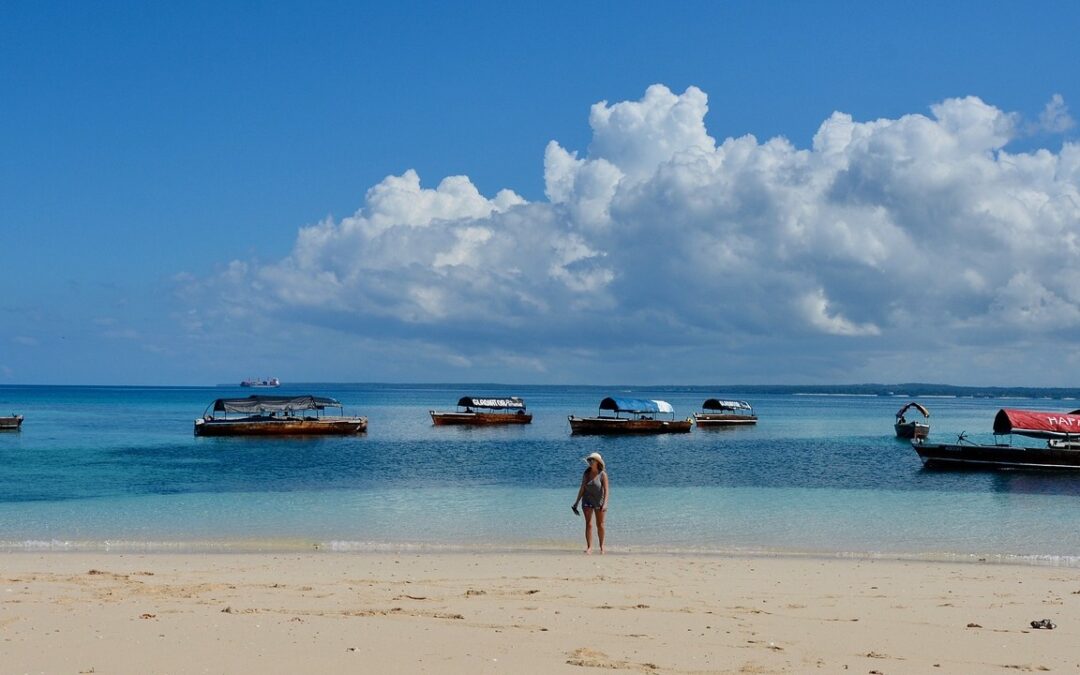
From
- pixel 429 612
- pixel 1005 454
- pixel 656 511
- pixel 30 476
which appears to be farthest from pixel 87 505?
pixel 1005 454

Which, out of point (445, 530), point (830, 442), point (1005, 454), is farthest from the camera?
point (830, 442)

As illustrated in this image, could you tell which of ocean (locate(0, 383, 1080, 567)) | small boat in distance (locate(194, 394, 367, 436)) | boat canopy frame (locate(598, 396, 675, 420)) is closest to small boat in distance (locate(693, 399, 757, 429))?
boat canopy frame (locate(598, 396, 675, 420))

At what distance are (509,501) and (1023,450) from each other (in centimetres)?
2454

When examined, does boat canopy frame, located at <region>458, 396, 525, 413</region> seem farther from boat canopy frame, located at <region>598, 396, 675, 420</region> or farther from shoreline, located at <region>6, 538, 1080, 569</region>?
shoreline, located at <region>6, 538, 1080, 569</region>

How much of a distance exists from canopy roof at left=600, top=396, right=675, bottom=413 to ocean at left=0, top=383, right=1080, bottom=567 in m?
16.6

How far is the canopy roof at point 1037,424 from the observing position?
39656mm

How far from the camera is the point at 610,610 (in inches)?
431

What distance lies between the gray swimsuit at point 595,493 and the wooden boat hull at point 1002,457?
28.2 m

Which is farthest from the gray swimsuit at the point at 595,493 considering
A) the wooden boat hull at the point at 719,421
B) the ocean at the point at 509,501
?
the wooden boat hull at the point at 719,421

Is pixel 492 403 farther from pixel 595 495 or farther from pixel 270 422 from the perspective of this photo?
pixel 595 495

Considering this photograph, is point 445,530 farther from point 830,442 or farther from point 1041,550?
point 830,442

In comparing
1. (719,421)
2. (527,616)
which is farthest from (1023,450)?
(719,421)

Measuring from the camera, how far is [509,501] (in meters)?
26.5

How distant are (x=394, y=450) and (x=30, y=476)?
19.7 meters
